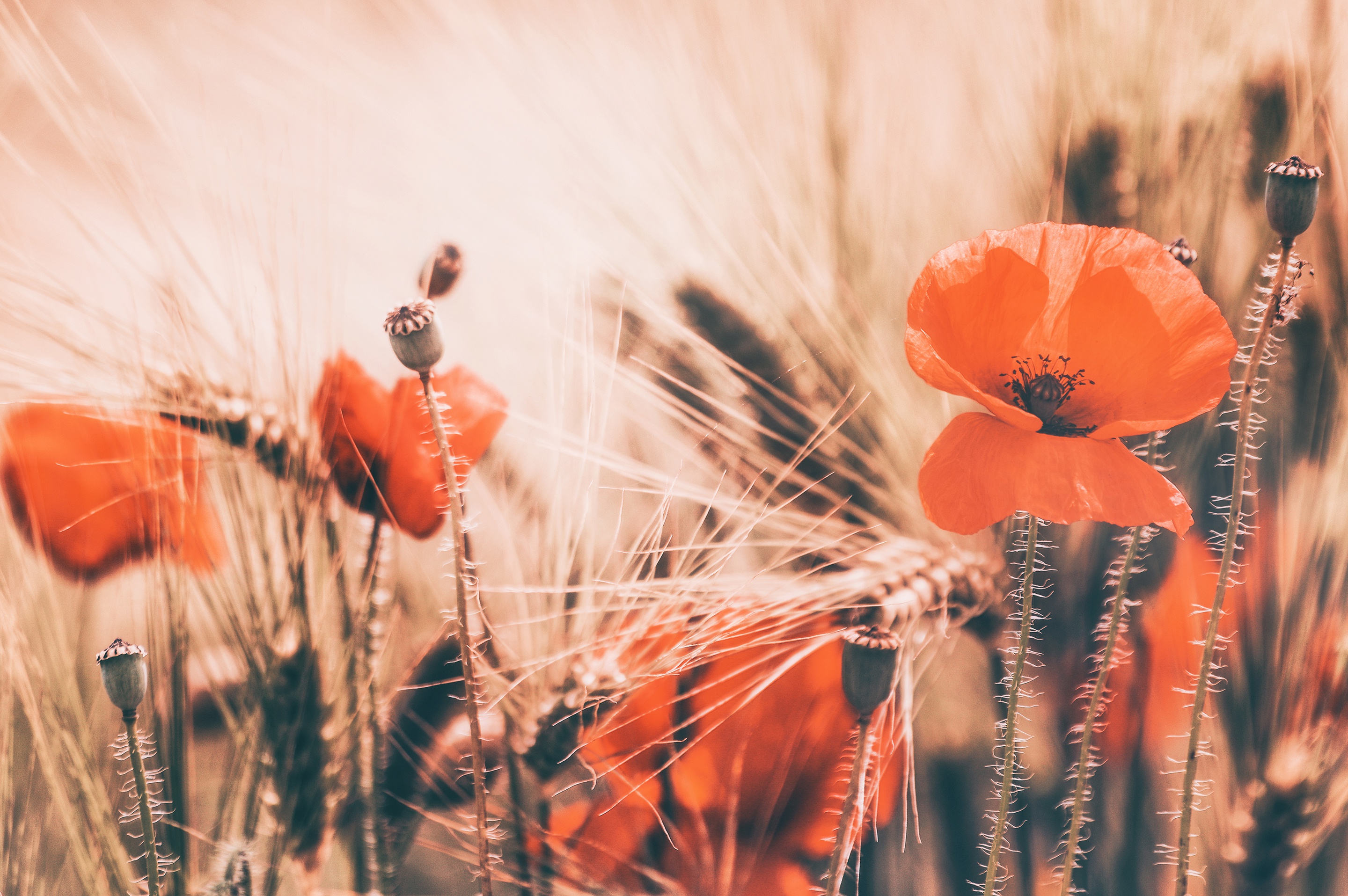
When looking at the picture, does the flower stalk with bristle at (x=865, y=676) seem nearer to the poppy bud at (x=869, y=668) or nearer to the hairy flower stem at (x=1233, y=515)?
the poppy bud at (x=869, y=668)

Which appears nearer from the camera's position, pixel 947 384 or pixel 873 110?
pixel 947 384

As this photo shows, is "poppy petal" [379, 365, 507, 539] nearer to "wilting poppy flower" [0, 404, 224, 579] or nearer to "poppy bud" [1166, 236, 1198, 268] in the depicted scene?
"wilting poppy flower" [0, 404, 224, 579]

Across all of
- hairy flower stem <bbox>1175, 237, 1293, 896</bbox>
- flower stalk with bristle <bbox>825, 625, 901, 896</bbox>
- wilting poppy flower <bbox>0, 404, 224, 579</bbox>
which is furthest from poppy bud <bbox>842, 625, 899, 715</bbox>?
wilting poppy flower <bbox>0, 404, 224, 579</bbox>

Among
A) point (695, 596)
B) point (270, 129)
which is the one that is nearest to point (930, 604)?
point (695, 596)

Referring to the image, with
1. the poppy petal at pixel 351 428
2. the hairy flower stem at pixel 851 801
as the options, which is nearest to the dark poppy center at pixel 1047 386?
the hairy flower stem at pixel 851 801

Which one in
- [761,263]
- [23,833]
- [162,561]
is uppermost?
[761,263]

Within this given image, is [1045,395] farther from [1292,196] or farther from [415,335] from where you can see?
[415,335]

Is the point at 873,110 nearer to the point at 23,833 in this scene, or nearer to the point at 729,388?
the point at 729,388
